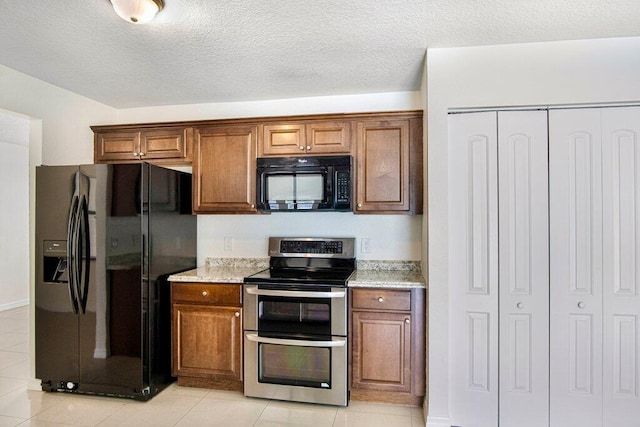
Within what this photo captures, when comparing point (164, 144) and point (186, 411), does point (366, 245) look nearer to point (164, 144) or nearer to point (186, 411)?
point (186, 411)

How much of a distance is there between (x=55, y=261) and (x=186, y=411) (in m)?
1.48

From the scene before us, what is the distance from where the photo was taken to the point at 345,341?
2449 mm

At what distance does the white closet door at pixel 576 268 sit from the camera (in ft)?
6.99

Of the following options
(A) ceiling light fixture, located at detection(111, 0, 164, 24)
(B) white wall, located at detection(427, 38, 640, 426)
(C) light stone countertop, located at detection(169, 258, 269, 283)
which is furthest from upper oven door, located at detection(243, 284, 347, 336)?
(A) ceiling light fixture, located at detection(111, 0, 164, 24)

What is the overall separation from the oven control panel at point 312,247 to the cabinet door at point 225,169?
0.40 m

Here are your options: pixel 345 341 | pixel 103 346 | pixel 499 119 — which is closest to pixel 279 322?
pixel 345 341

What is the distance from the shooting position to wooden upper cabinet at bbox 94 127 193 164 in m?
3.04

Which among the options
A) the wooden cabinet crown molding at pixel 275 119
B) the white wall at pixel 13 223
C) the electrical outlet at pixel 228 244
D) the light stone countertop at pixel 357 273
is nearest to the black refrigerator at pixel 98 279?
the light stone countertop at pixel 357 273

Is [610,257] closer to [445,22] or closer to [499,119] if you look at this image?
[499,119]

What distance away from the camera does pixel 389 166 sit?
2.72 m

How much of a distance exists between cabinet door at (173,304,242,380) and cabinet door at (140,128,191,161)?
1289mm

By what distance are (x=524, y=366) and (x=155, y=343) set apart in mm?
2578

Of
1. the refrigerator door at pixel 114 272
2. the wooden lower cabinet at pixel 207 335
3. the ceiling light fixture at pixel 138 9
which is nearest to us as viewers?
the ceiling light fixture at pixel 138 9

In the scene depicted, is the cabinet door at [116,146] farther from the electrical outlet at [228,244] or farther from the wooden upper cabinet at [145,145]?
the electrical outlet at [228,244]
